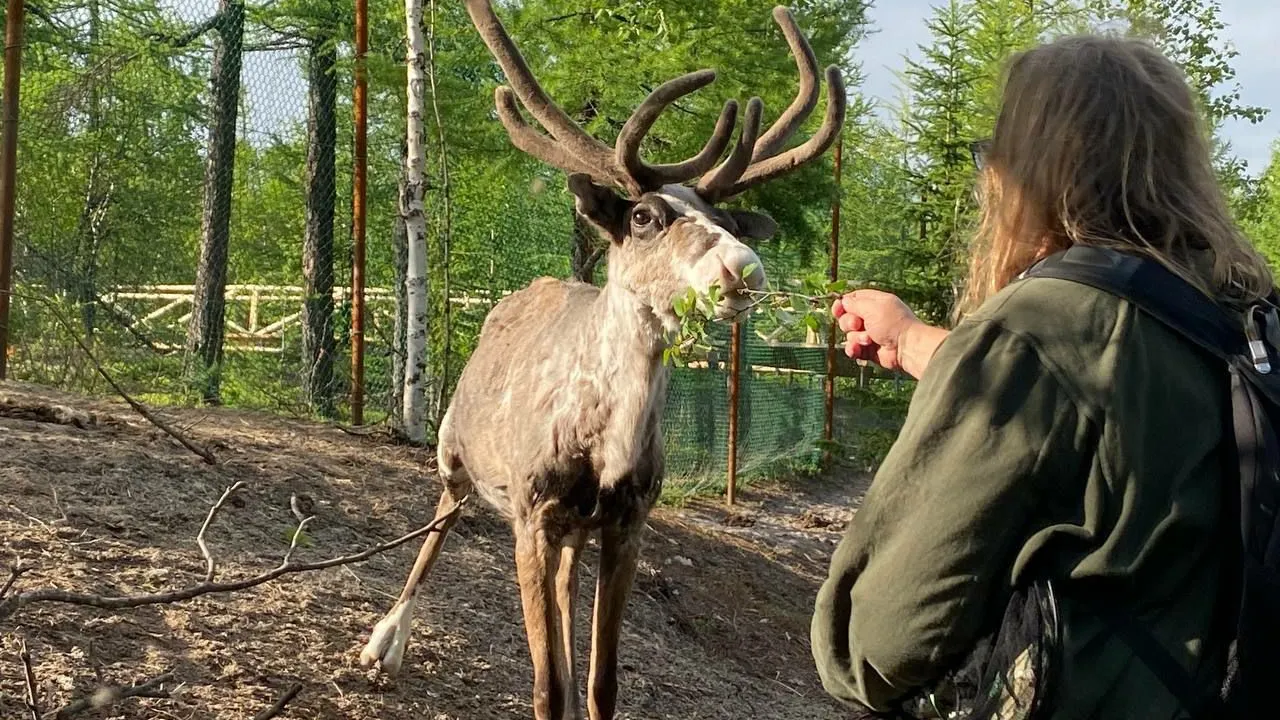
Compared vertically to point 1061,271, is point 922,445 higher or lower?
lower

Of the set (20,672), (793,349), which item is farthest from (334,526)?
(793,349)

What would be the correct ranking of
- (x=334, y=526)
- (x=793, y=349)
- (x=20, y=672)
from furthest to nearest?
1. (x=793, y=349)
2. (x=334, y=526)
3. (x=20, y=672)

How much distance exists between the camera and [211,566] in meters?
2.60

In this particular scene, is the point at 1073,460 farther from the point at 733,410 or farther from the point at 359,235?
the point at 733,410

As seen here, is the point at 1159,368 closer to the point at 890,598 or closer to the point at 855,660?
the point at 890,598

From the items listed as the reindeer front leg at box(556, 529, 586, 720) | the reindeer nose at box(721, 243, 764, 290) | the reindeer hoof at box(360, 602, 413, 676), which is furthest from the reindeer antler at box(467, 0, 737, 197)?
the reindeer hoof at box(360, 602, 413, 676)

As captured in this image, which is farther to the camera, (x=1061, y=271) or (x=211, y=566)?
(x=211, y=566)

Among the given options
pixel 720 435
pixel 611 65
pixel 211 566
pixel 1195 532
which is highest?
pixel 611 65

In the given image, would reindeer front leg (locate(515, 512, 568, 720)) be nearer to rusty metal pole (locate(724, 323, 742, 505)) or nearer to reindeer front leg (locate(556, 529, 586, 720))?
reindeer front leg (locate(556, 529, 586, 720))

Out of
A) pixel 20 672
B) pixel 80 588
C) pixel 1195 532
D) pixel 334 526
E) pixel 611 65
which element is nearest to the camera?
pixel 1195 532

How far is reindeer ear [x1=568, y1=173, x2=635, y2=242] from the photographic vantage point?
5.00m

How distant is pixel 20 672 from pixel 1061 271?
358cm

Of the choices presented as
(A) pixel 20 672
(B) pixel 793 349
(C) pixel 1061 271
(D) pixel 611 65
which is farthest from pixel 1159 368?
(B) pixel 793 349

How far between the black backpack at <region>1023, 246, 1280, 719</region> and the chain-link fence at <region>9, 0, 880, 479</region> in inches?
301
